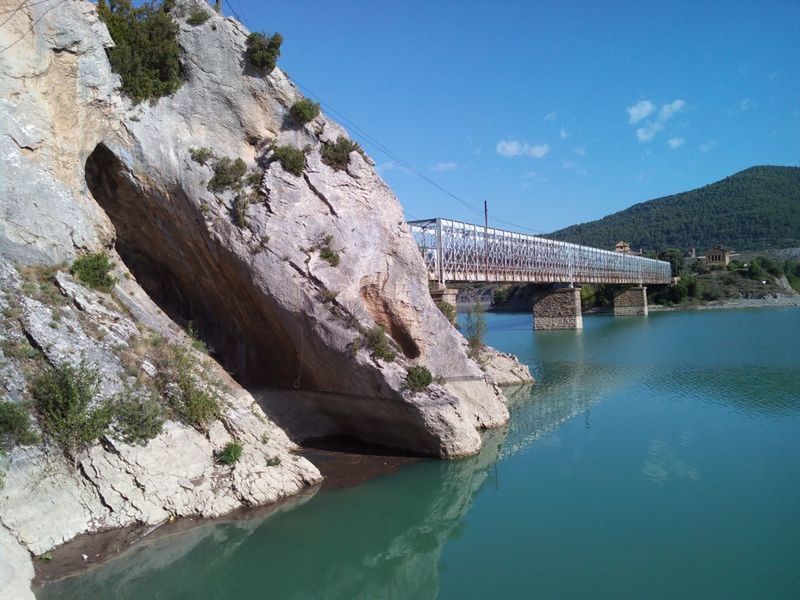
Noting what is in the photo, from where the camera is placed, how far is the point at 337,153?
20672 mm

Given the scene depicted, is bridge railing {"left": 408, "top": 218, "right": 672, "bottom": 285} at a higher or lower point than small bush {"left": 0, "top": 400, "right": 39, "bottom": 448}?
higher

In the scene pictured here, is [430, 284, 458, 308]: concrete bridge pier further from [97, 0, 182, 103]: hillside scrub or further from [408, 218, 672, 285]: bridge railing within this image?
[97, 0, 182, 103]: hillside scrub

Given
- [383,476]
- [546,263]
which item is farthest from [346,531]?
[546,263]

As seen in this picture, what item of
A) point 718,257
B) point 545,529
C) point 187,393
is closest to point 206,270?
point 187,393

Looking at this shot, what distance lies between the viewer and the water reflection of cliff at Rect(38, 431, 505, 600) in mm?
12781

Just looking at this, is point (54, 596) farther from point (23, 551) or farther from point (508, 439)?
point (508, 439)

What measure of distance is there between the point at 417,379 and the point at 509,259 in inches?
1571

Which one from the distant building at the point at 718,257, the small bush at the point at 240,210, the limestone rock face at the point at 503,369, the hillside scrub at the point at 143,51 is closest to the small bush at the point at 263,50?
the hillside scrub at the point at 143,51

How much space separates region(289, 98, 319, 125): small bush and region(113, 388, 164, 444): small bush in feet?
35.2

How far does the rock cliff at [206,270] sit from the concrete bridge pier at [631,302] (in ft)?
274

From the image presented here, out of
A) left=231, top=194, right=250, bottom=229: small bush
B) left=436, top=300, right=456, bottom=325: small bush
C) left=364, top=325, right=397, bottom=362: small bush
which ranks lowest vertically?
left=364, top=325, right=397, bottom=362: small bush

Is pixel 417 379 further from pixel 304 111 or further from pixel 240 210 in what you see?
pixel 304 111

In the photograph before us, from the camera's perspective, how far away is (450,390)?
830 inches

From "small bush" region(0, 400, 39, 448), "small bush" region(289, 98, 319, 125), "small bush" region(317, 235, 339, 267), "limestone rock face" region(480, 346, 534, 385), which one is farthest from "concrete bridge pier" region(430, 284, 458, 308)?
"small bush" region(0, 400, 39, 448)
